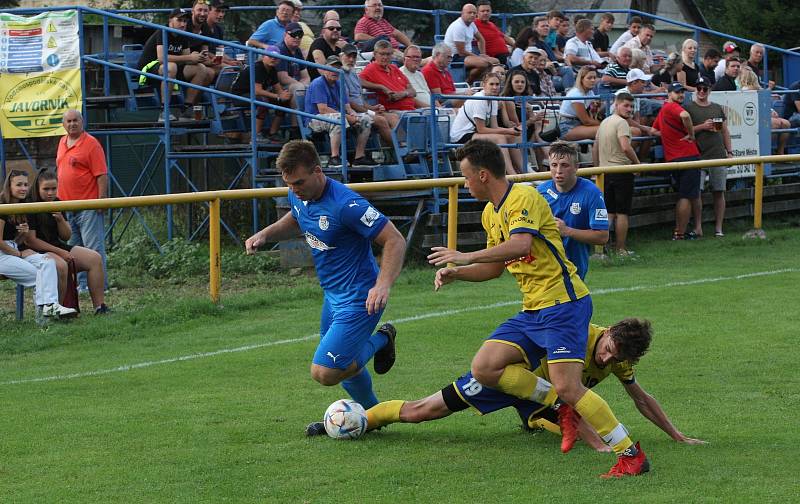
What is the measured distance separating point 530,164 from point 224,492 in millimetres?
10238

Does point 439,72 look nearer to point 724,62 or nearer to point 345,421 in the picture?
point 724,62

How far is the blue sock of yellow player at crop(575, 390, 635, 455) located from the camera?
6367 millimetres

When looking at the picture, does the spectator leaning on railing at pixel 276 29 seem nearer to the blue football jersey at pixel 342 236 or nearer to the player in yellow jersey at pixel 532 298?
the blue football jersey at pixel 342 236

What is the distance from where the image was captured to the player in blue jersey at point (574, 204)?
26.4 feet

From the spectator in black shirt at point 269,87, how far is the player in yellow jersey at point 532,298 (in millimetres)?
9048

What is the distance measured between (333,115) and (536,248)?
8.45 meters

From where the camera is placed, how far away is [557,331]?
662 cm

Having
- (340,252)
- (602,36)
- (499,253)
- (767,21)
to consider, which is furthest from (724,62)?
(767,21)

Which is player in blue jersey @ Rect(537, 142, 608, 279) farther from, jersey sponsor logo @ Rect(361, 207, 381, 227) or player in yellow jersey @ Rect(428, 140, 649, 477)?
jersey sponsor logo @ Rect(361, 207, 381, 227)


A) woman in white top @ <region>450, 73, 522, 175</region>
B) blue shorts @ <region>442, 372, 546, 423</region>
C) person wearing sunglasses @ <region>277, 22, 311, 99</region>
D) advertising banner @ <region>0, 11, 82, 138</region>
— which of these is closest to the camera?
blue shorts @ <region>442, 372, 546, 423</region>

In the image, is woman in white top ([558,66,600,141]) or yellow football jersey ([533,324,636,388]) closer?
yellow football jersey ([533,324,636,388])

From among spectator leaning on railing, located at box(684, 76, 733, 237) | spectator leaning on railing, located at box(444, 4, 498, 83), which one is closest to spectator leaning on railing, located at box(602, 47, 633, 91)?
spectator leaning on railing, located at box(684, 76, 733, 237)

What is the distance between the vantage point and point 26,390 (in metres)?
8.90

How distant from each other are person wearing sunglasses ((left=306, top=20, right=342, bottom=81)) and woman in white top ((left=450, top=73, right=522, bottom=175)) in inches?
83.7
